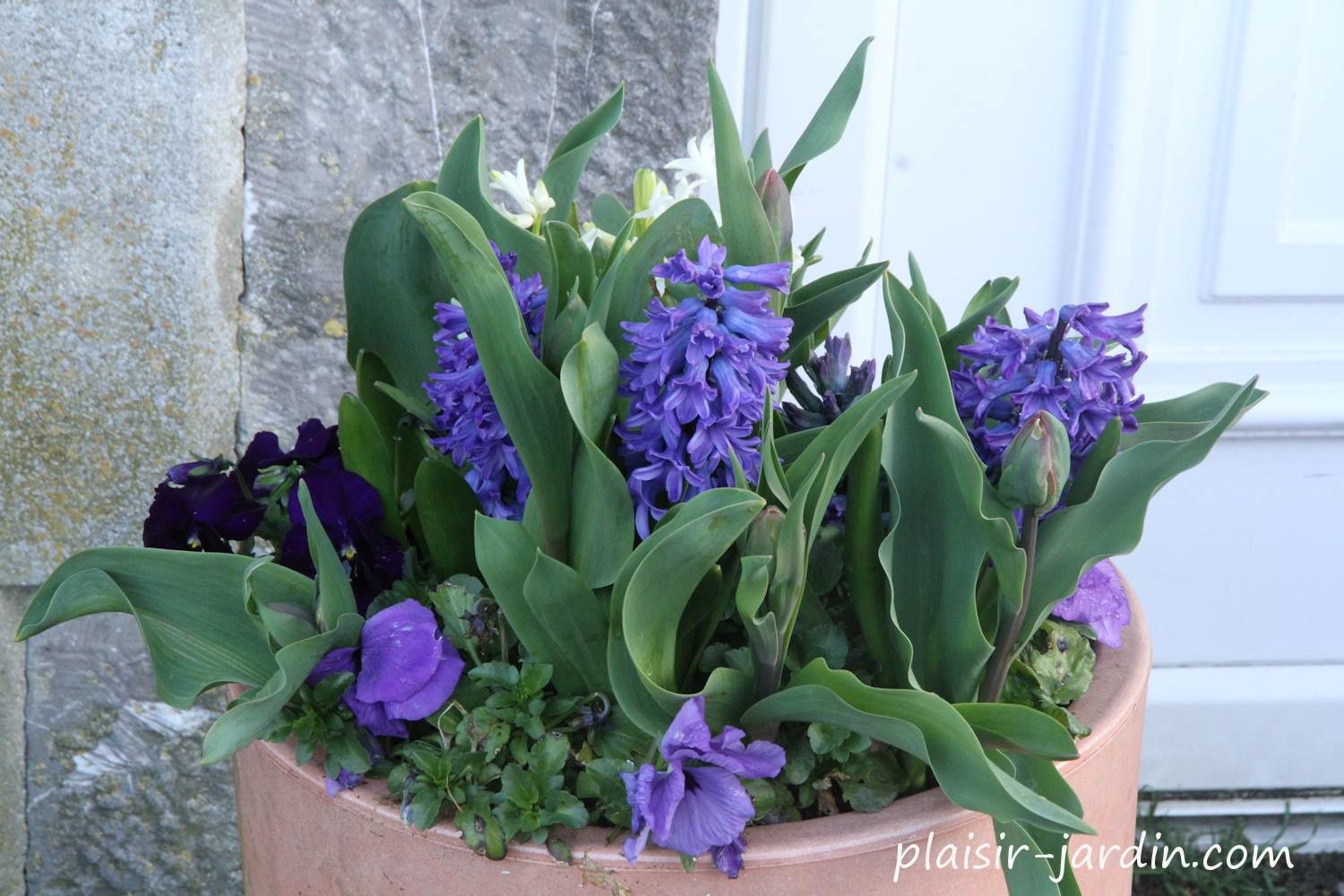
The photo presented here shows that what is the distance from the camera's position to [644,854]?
0.56 m

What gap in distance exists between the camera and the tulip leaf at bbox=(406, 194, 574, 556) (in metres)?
0.54

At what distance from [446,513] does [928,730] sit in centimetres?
29

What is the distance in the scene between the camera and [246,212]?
1.16 metres

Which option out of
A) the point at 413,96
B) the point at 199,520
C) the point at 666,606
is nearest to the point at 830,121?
the point at 666,606

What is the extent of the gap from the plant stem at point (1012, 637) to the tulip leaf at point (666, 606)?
129 millimetres

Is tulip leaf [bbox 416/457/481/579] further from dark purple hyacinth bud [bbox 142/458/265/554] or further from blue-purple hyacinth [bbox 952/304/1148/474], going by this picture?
blue-purple hyacinth [bbox 952/304/1148/474]

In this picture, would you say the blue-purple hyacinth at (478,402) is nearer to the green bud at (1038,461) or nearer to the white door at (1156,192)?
the green bud at (1038,461)

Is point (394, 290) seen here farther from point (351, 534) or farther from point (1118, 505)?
point (1118, 505)

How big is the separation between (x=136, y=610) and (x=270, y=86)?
0.65m

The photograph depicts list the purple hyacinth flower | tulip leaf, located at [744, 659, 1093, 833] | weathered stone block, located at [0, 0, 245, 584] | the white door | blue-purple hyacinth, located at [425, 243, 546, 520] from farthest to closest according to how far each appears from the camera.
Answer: the white door, weathered stone block, located at [0, 0, 245, 584], the purple hyacinth flower, blue-purple hyacinth, located at [425, 243, 546, 520], tulip leaf, located at [744, 659, 1093, 833]

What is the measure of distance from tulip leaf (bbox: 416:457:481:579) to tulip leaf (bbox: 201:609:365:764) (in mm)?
91

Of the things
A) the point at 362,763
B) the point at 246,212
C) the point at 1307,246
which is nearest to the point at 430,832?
the point at 362,763

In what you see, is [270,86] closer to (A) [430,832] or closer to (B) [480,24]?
(B) [480,24]

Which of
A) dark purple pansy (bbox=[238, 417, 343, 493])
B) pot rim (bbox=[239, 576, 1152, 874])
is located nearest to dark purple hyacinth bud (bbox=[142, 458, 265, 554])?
dark purple pansy (bbox=[238, 417, 343, 493])
